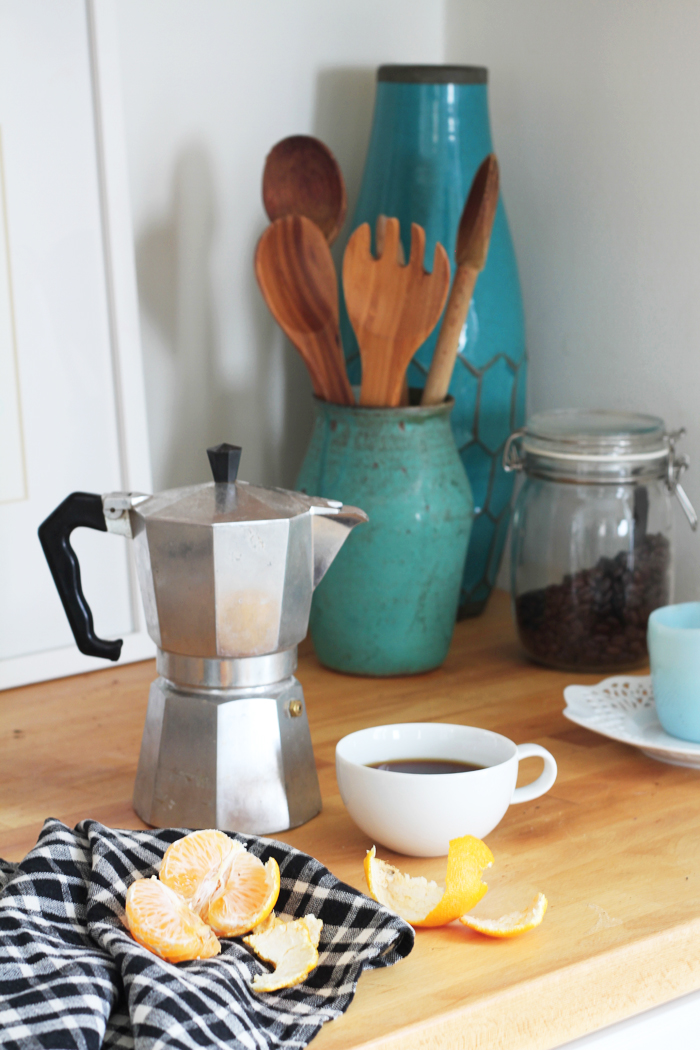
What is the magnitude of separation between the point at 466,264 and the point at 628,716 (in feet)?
1.20

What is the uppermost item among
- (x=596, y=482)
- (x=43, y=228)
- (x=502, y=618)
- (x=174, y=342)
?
(x=43, y=228)

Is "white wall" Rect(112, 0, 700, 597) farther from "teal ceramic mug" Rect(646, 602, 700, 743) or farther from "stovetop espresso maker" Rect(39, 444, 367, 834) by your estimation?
"stovetop espresso maker" Rect(39, 444, 367, 834)

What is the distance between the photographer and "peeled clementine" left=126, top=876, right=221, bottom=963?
1.74 ft

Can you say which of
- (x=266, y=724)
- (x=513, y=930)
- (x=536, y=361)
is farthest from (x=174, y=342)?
(x=513, y=930)

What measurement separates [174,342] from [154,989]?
0.68 metres

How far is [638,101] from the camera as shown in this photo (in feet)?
3.26

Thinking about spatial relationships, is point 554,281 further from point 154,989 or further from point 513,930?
point 154,989

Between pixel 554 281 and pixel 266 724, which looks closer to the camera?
pixel 266 724

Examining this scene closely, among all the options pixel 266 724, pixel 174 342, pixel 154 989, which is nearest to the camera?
pixel 154 989

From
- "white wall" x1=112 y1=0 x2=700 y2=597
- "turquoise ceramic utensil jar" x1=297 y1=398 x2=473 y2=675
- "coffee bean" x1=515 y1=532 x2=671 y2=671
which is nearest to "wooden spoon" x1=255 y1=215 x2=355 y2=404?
"turquoise ceramic utensil jar" x1=297 y1=398 x2=473 y2=675

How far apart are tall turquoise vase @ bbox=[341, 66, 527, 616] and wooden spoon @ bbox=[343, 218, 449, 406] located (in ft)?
0.39

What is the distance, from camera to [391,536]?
0.94 m

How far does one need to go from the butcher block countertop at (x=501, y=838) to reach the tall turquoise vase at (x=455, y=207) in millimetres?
208

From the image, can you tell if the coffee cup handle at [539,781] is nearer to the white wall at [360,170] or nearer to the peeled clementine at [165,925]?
the peeled clementine at [165,925]
